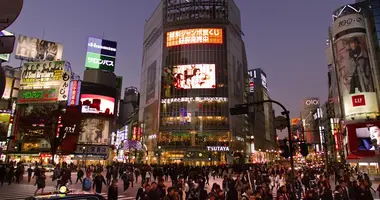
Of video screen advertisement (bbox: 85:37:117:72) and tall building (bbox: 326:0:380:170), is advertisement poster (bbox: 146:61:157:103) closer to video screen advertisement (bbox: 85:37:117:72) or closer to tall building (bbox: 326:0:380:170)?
video screen advertisement (bbox: 85:37:117:72)

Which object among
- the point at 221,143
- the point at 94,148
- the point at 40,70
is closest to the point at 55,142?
the point at 40,70

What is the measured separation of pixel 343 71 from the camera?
5750 cm

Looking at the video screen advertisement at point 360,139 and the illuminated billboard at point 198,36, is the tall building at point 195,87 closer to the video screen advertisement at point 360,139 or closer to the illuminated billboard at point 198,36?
the illuminated billboard at point 198,36

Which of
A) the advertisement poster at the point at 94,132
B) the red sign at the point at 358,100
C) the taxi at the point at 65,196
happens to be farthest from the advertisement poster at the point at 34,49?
the taxi at the point at 65,196

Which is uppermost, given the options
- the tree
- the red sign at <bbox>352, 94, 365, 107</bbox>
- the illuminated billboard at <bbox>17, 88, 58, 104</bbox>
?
the illuminated billboard at <bbox>17, 88, 58, 104</bbox>

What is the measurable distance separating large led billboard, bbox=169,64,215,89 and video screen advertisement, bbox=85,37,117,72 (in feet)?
102

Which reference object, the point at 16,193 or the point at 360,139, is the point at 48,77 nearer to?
the point at 16,193

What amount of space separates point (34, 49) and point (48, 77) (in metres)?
17.2

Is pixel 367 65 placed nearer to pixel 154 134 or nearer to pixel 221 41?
pixel 221 41

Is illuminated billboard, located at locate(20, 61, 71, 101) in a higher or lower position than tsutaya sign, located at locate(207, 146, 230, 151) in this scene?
higher

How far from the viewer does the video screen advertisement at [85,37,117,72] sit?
9338cm

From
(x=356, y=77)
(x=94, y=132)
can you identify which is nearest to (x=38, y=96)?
(x=94, y=132)

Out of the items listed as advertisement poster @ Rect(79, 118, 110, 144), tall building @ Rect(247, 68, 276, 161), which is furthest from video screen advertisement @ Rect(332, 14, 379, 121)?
advertisement poster @ Rect(79, 118, 110, 144)

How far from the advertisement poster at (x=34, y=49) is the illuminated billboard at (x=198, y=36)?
109 feet
